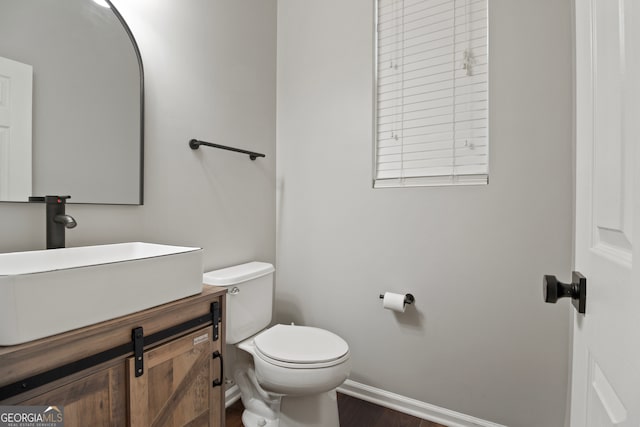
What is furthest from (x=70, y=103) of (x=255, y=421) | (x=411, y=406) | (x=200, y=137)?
(x=411, y=406)

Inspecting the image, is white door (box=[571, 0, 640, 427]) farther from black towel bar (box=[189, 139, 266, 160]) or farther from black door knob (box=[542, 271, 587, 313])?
black towel bar (box=[189, 139, 266, 160])

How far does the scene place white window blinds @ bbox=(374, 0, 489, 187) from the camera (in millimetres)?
1539

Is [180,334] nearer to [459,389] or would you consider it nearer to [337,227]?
[337,227]

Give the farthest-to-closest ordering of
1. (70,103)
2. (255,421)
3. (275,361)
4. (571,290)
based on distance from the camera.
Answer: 1. (255,421)
2. (275,361)
3. (70,103)
4. (571,290)

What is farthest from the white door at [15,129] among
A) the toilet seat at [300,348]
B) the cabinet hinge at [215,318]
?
the toilet seat at [300,348]

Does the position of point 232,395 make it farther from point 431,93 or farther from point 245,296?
point 431,93

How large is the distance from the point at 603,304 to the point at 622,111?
0.88 ft

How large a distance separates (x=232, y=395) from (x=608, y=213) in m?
1.90

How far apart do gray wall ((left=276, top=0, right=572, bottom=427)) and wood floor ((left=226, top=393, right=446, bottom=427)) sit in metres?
0.11

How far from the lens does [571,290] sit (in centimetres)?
57

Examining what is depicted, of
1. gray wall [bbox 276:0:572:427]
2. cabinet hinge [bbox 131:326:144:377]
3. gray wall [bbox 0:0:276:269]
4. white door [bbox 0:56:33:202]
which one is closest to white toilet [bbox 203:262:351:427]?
gray wall [bbox 0:0:276:269]

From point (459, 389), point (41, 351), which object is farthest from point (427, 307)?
point (41, 351)

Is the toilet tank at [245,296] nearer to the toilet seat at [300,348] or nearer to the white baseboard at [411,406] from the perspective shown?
the toilet seat at [300,348]

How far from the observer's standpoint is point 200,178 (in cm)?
157
